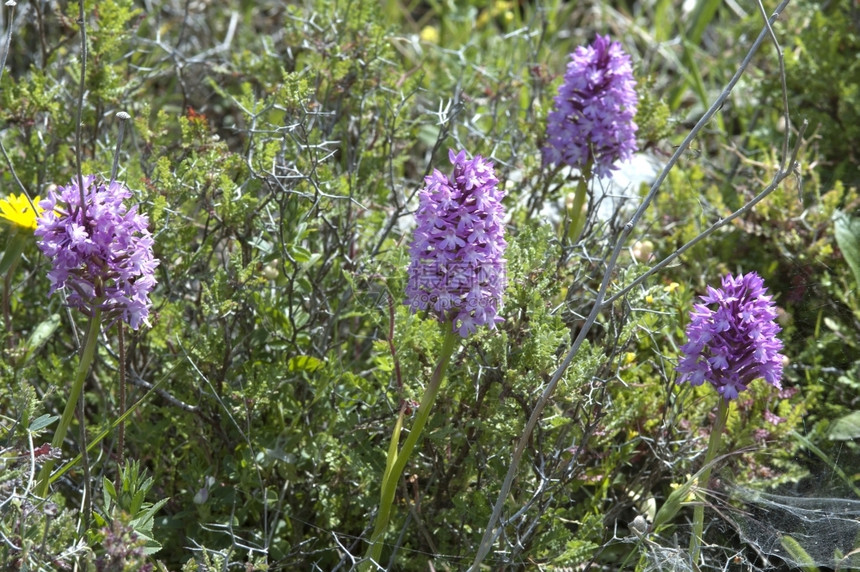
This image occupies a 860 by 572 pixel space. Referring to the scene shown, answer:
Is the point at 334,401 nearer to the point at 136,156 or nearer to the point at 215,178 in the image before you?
the point at 215,178

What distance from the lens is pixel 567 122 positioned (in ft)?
8.00

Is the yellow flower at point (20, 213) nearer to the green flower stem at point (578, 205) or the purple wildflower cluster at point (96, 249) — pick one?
the purple wildflower cluster at point (96, 249)

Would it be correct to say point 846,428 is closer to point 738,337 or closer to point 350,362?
point 738,337

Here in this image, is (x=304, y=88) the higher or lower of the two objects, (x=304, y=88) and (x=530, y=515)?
the higher

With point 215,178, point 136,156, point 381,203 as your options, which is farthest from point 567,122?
point 136,156

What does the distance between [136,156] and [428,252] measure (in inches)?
42.7

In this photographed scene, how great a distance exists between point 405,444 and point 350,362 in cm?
75

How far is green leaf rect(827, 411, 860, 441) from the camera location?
218cm

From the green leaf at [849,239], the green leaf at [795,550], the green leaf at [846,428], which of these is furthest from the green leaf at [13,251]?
the green leaf at [849,239]

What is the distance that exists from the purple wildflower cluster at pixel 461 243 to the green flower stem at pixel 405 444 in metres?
0.05

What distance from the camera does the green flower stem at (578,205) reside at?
7.79ft

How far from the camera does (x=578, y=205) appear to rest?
2373mm

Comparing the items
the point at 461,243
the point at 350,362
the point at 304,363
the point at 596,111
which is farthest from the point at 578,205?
the point at 461,243

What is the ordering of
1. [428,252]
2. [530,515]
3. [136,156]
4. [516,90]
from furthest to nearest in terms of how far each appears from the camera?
[516,90], [136,156], [530,515], [428,252]
